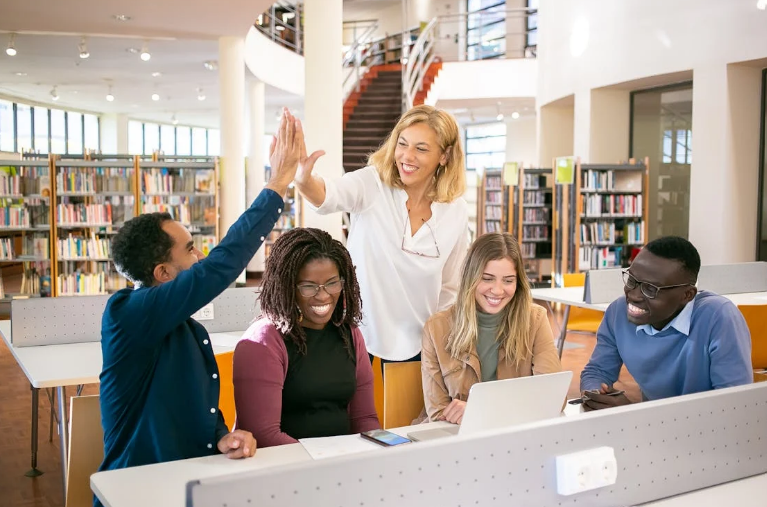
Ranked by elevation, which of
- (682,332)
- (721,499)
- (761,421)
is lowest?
(721,499)

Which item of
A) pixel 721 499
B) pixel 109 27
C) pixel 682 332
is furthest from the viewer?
pixel 109 27

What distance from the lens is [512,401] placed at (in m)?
1.78

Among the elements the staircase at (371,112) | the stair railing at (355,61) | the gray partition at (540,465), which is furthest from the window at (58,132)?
the gray partition at (540,465)

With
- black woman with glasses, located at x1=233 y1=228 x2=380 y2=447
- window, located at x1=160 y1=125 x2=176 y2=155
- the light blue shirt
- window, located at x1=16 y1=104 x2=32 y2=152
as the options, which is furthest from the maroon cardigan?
window, located at x1=160 y1=125 x2=176 y2=155

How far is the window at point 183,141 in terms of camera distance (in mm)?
22703

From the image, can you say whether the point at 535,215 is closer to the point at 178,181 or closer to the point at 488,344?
the point at 178,181

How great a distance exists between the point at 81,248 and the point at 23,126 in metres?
8.49

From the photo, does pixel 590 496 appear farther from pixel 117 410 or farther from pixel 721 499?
pixel 117 410

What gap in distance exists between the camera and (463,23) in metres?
19.3

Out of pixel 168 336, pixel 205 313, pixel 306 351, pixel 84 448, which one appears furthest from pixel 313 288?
pixel 205 313

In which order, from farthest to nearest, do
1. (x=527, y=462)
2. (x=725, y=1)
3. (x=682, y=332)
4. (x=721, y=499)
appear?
(x=725, y=1)
(x=682, y=332)
(x=721, y=499)
(x=527, y=462)

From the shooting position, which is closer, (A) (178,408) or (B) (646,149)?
(A) (178,408)

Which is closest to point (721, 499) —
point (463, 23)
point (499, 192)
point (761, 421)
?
point (761, 421)

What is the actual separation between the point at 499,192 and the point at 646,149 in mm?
2539
